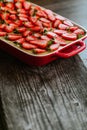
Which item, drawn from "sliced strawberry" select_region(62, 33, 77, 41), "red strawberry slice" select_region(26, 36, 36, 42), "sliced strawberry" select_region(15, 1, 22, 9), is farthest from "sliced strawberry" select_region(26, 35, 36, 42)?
"sliced strawberry" select_region(15, 1, 22, 9)

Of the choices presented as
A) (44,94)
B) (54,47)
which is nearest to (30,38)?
(54,47)

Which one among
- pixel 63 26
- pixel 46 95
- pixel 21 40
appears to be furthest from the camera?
pixel 63 26

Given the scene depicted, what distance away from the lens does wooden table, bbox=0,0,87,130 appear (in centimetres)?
95

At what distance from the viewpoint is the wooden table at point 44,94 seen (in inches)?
37.3

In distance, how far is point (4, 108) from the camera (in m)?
0.99

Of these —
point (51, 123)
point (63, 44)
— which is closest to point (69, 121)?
point (51, 123)

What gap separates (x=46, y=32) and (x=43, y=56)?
15cm

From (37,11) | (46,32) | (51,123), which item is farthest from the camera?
(37,11)

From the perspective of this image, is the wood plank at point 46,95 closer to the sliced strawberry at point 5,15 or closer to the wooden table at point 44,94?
the wooden table at point 44,94

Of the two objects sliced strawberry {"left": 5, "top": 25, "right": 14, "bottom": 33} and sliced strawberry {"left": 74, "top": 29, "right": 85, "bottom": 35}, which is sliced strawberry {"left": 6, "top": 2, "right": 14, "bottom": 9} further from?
sliced strawberry {"left": 74, "top": 29, "right": 85, "bottom": 35}

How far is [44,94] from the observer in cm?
105

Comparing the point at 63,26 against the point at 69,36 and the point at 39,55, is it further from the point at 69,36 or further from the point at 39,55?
the point at 39,55

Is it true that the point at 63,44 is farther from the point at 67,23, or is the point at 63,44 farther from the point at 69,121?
the point at 69,121

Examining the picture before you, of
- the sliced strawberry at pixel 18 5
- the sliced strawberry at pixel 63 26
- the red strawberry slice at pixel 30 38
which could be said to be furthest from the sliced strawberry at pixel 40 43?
the sliced strawberry at pixel 18 5
